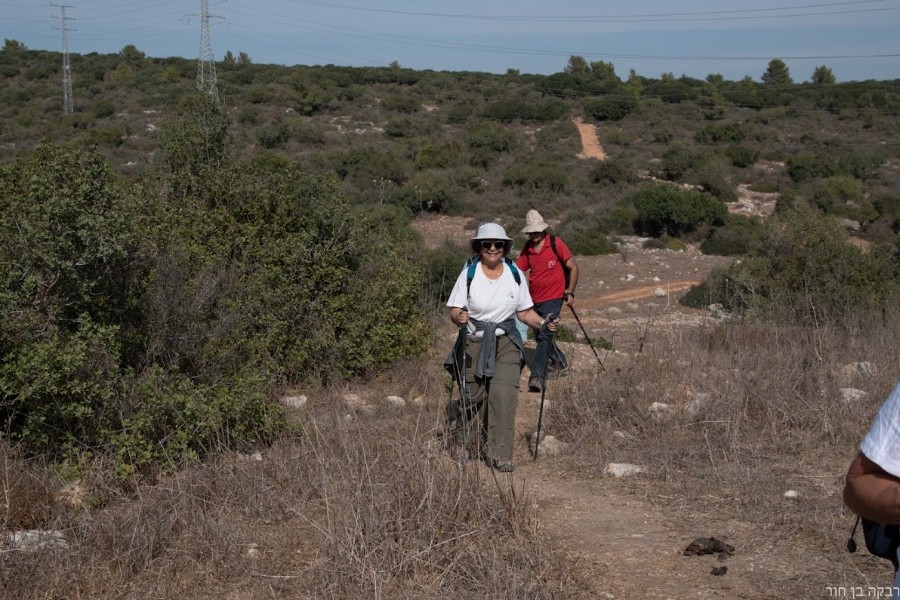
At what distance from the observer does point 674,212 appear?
22.9 m

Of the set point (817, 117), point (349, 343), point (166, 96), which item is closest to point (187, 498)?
point (349, 343)

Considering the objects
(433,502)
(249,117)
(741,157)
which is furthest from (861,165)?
(433,502)

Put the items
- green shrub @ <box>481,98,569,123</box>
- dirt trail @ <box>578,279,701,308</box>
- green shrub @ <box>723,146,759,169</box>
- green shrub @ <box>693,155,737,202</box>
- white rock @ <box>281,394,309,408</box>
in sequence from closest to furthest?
white rock @ <box>281,394,309,408</box>
dirt trail @ <box>578,279,701,308</box>
green shrub @ <box>693,155,737,202</box>
green shrub @ <box>723,146,759,169</box>
green shrub @ <box>481,98,569,123</box>

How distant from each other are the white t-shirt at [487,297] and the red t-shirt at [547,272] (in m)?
1.98

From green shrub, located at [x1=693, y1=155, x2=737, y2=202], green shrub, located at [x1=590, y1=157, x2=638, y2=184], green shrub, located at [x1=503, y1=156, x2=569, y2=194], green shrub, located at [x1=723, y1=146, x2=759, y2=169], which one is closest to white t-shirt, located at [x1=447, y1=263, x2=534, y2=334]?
green shrub, located at [x1=503, y1=156, x2=569, y2=194]

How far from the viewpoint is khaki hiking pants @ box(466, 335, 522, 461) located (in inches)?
230

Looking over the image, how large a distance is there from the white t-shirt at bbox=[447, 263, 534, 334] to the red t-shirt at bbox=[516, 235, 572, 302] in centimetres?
198

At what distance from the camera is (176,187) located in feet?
28.3

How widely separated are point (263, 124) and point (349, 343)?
1278 inches

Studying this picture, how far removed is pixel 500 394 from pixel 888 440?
3732 mm

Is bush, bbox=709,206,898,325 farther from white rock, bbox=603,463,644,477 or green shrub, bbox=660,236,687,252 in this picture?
green shrub, bbox=660,236,687,252

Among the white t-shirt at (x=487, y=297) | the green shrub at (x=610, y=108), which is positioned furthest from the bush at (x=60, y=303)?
the green shrub at (x=610, y=108)

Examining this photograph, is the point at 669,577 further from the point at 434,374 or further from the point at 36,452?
the point at 434,374

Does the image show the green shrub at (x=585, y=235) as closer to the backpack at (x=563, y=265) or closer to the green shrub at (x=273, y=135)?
the backpack at (x=563, y=265)
